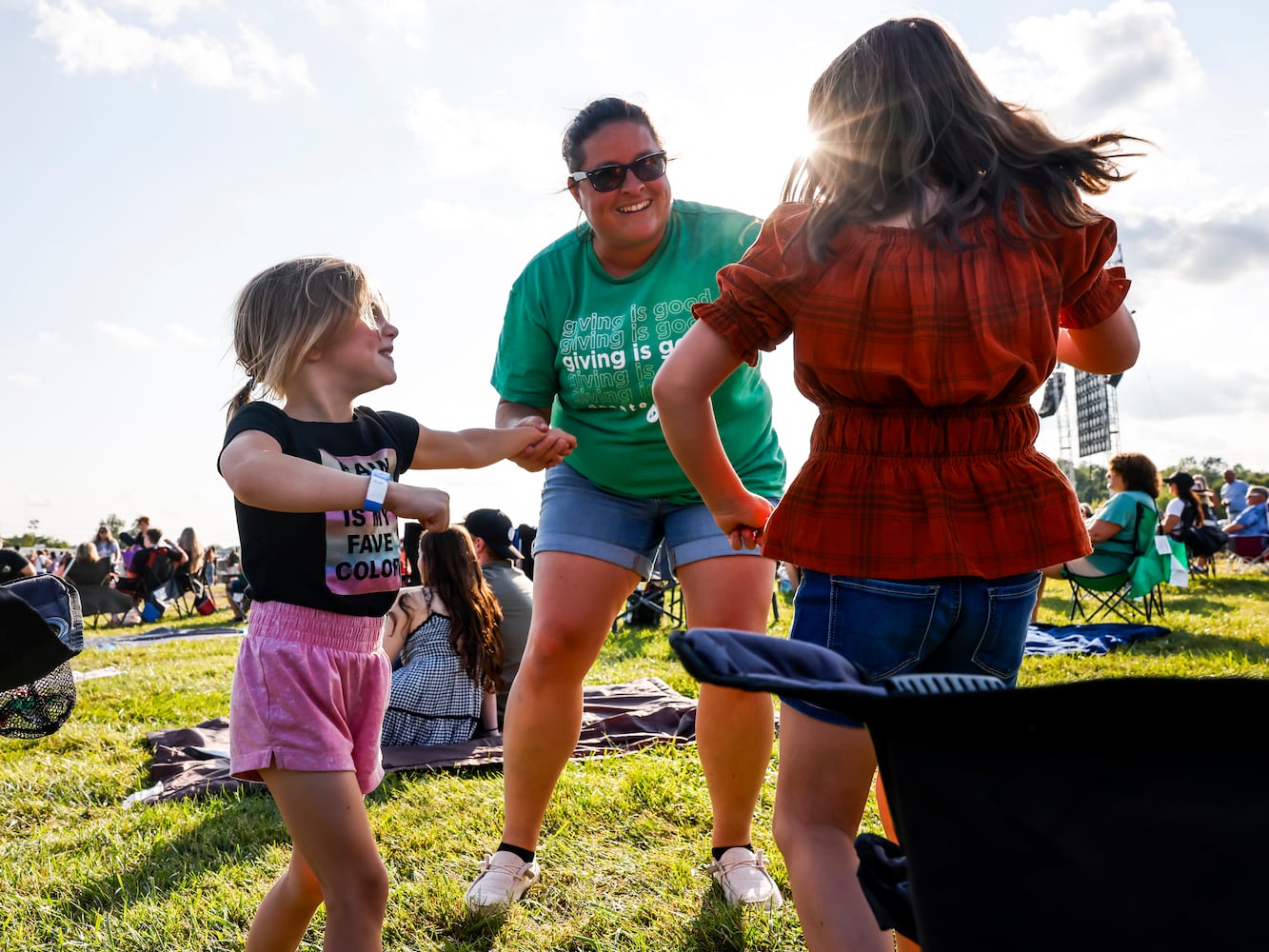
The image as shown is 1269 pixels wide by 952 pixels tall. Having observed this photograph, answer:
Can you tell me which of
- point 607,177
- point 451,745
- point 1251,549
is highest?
point 607,177

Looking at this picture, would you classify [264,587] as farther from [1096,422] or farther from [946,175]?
[1096,422]

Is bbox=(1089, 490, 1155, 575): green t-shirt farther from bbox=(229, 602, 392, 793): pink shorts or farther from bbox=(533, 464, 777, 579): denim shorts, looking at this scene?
bbox=(229, 602, 392, 793): pink shorts

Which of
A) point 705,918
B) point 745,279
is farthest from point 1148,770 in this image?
point 705,918

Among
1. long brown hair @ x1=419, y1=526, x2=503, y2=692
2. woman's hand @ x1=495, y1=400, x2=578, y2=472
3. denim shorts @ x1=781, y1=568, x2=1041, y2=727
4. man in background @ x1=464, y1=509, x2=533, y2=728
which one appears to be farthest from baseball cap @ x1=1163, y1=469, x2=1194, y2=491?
denim shorts @ x1=781, y1=568, x2=1041, y2=727

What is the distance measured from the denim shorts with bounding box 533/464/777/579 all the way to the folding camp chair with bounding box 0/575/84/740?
1.25 meters

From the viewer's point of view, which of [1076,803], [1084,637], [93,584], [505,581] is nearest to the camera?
[1076,803]

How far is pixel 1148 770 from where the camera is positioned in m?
0.84

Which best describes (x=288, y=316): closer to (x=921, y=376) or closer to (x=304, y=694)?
(x=304, y=694)

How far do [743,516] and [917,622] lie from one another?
0.46 metres

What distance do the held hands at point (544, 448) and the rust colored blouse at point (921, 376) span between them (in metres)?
0.98

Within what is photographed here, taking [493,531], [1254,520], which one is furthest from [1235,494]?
[493,531]

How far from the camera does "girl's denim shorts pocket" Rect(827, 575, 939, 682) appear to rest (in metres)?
1.64

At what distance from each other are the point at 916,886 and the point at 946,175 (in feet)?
4.20

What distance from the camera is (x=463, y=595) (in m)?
5.28
